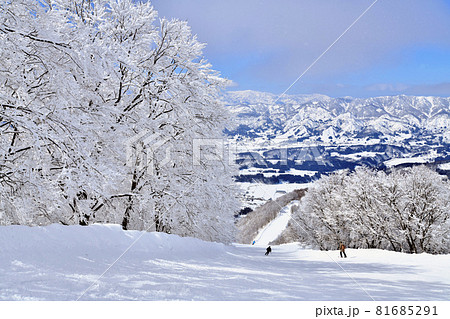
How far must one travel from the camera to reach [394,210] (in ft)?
110

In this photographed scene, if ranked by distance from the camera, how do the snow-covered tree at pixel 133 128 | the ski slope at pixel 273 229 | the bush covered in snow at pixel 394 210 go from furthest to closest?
the ski slope at pixel 273 229 < the bush covered in snow at pixel 394 210 < the snow-covered tree at pixel 133 128

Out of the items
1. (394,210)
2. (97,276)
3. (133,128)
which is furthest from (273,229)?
(97,276)

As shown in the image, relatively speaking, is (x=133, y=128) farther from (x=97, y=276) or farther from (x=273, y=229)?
(x=273, y=229)

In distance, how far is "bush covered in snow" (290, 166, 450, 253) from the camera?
32594 millimetres

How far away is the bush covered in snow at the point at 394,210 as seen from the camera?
3259 centimetres

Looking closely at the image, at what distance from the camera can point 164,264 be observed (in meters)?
6.58

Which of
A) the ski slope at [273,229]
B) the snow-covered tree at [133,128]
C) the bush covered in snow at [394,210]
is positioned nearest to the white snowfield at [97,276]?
the snow-covered tree at [133,128]

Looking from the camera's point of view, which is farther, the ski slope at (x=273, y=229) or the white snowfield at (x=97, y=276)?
the ski slope at (x=273, y=229)

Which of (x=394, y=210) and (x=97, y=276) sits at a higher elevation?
(x=97, y=276)

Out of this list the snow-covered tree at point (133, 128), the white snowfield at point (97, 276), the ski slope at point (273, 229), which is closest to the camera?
the white snowfield at point (97, 276)

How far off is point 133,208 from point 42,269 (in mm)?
9028

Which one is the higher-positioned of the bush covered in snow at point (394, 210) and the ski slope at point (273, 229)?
the bush covered in snow at point (394, 210)

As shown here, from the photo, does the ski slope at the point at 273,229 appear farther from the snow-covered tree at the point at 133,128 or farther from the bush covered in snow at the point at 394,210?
the snow-covered tree at the point at 133,128

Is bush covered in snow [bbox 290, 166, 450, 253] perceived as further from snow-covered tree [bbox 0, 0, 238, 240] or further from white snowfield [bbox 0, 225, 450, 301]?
white snowfield [bbox 0, 225, 450, 301]
